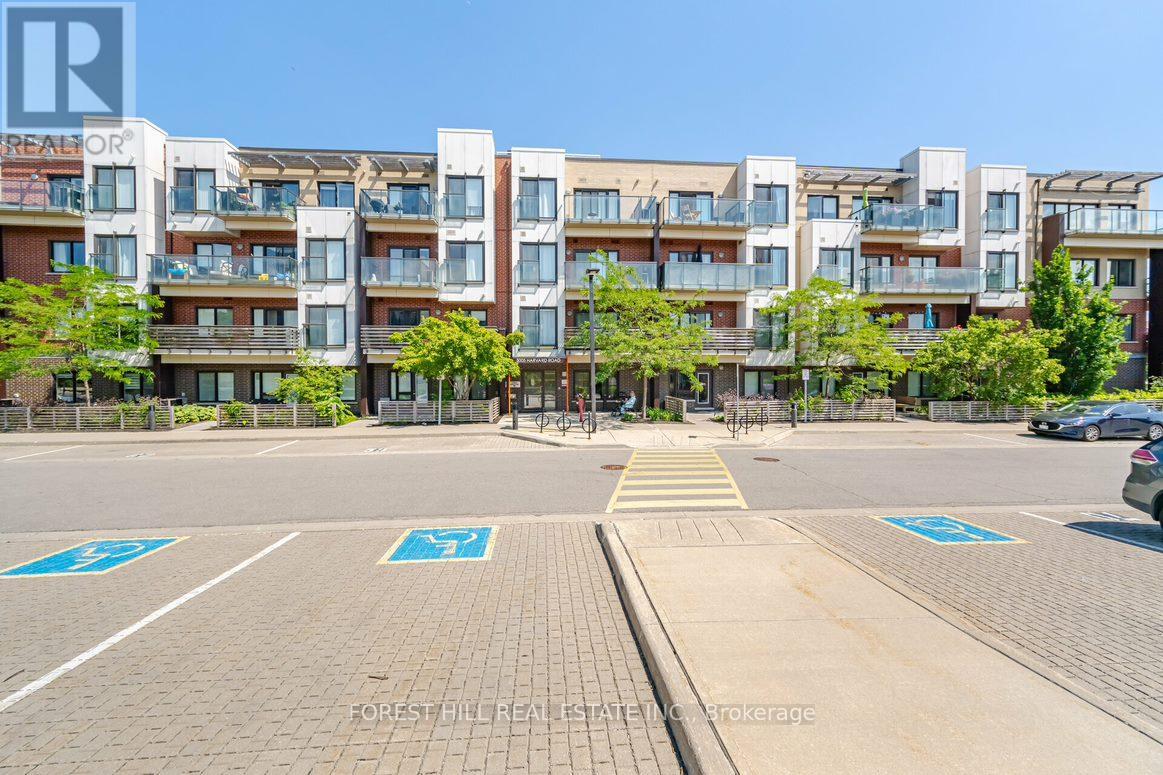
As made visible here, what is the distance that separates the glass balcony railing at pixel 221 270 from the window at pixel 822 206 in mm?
29996

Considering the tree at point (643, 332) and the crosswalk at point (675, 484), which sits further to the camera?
the tree at point (643, 332)

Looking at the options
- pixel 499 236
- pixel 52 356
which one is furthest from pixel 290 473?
pixel 52 356

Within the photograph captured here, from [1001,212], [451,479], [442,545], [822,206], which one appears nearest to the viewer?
[442,545]

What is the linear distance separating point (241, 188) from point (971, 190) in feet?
137

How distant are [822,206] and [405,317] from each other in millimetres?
26209

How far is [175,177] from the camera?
2734 cm

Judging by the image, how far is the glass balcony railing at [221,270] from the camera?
26.2m

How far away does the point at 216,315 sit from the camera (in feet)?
91.8

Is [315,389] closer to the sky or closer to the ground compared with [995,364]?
closer to the ground

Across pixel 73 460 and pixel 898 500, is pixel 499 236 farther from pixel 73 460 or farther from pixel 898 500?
pixel 898 500

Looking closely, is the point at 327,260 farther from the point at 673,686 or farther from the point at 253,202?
the point at 673,686

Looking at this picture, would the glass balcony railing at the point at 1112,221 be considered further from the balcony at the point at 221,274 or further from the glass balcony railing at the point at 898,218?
the balcony at the point at 221,274

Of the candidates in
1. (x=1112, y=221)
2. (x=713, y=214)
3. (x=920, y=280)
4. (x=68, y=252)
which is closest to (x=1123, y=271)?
(x=1112, y=221)

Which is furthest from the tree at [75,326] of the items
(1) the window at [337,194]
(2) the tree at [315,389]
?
(1) the window at [337,194]
